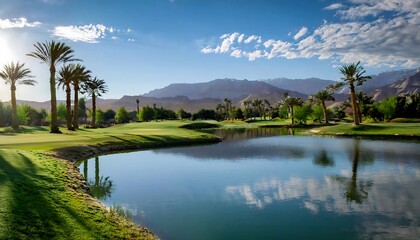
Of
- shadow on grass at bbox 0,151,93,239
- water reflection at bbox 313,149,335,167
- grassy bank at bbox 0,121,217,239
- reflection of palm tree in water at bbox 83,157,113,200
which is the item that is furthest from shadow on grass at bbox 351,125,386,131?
shadow on grass at bbox 0,151,93,239

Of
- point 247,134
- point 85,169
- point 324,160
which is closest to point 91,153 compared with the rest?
point 85,169

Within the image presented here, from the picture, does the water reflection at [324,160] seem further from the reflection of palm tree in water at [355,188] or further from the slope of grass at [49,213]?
the slope of grass at [49,213]

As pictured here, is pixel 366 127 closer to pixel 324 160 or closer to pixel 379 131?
pixel 379 131

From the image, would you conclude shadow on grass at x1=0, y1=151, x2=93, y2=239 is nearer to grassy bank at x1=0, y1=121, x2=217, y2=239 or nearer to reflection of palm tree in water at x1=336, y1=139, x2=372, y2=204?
grassy bank at x1=0, y1=121, x2=217, y2=239

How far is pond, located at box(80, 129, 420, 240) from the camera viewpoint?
1809 cm

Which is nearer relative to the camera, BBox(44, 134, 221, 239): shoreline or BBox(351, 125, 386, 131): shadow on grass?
BBox(44, 134, 221, 239): shoreline

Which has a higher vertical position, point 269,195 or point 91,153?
point 91,153

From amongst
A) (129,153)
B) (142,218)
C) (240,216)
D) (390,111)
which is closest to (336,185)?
(240,216)

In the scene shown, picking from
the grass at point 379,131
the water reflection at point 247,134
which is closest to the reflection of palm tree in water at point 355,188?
the grass at point 379,131

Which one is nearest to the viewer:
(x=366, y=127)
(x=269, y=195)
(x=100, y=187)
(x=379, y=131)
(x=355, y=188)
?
(x=269, y=195)

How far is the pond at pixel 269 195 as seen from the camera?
18.1 metres

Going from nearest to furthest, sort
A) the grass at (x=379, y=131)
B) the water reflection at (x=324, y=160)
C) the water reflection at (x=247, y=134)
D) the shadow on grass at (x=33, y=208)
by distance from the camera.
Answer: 1. the shadow on grass at (x=33, y=208)
2. the water reflection at (x=324, y=160)
3. the grass at (x=379, y=131)
4. the water reflection at (x=247, y=134)

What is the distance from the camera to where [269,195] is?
25.3 m

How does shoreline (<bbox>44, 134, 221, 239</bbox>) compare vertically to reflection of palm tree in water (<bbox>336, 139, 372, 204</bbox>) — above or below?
above
